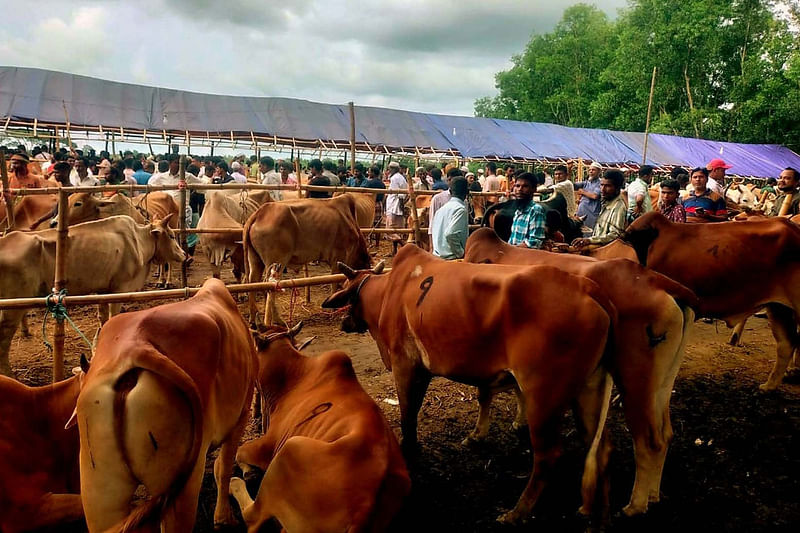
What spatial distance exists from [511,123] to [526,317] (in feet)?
82.6

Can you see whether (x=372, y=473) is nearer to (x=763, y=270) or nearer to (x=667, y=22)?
(x=763, y=270)

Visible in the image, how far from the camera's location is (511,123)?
1065 inches

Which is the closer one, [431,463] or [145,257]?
[431,463]

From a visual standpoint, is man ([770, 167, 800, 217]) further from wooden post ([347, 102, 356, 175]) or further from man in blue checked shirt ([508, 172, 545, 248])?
wooden post ([347, 102, 356, 175])

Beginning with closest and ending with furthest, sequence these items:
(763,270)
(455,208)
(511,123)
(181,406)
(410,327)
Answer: (181,406) < (410,327) < (763,270) < (455,208) < (511,123)

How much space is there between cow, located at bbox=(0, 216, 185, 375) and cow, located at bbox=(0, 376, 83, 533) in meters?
2.75

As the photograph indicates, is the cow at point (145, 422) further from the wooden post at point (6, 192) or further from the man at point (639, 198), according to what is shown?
the man at point (639, 198)

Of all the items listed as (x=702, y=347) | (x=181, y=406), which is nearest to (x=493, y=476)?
(x=181, y=406)

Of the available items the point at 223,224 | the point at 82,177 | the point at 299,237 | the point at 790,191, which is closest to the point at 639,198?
the point at 790,191

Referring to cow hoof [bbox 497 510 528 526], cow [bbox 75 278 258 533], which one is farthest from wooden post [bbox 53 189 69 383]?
cow hoof [bbox 497 510 528 526]

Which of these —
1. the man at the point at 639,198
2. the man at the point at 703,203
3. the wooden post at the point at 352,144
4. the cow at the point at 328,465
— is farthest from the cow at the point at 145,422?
the wooden post at the point at 352,144

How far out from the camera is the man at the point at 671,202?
7.26 meters

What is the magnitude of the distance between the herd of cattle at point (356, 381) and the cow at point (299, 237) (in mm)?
2950

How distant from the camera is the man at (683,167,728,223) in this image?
25.5 feet
